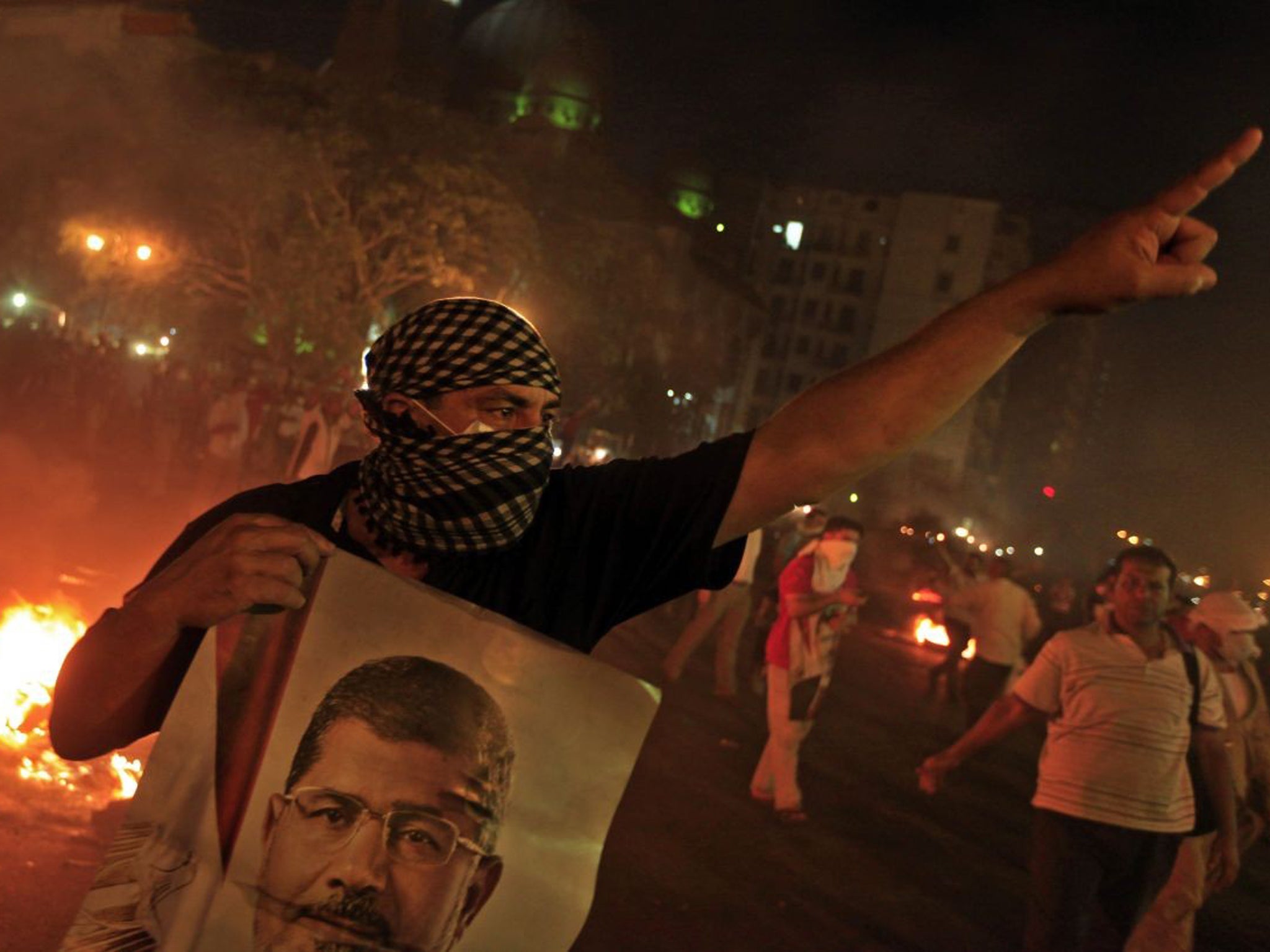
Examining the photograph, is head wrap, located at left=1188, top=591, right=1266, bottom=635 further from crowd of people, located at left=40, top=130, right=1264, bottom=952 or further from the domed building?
the domed building

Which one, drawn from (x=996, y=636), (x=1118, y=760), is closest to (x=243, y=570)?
(x=1118, y=760)

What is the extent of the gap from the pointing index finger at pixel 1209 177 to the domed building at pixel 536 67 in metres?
61.0

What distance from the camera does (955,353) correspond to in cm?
182

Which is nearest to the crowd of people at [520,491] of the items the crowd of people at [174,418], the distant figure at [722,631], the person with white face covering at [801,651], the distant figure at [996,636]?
the person with white face covering at [801,651]

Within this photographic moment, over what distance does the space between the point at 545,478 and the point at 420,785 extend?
1.91ft

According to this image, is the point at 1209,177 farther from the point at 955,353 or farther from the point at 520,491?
the point at 520,491

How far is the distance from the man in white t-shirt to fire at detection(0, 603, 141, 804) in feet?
12.4

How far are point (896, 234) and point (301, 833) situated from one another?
95266 mm

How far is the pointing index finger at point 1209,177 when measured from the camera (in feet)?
5.48

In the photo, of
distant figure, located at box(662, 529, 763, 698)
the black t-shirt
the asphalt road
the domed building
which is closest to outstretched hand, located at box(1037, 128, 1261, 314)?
the black t-shirt

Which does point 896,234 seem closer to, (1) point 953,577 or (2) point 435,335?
(1) point 953,577

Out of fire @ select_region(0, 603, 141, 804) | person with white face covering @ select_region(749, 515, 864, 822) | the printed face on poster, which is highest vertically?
the printed face on poster

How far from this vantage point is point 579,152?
56.7 m

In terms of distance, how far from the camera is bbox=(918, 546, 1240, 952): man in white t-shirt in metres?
4.50
